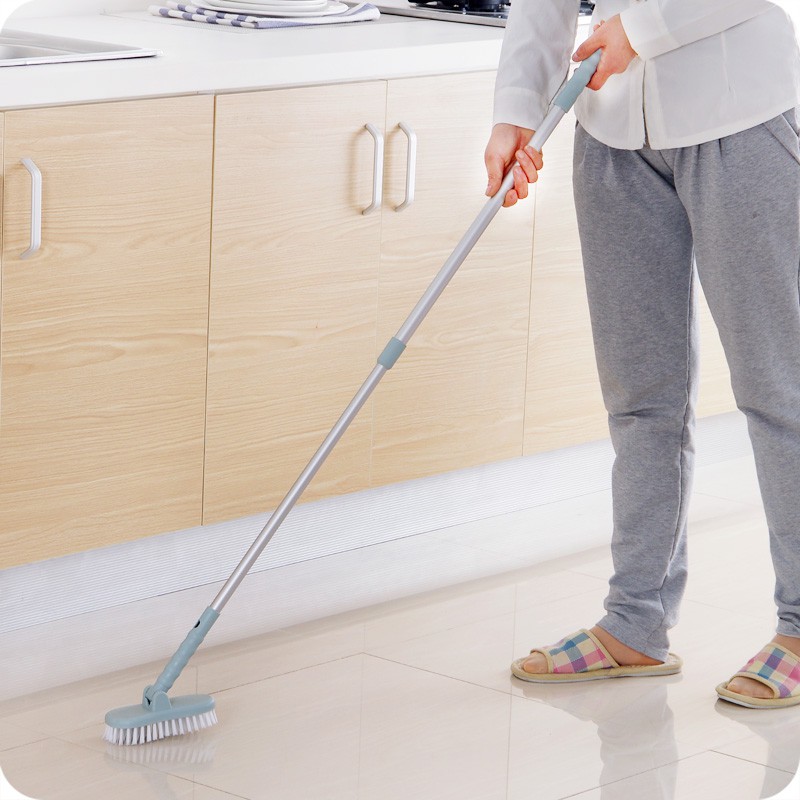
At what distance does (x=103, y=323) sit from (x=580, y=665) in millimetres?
840

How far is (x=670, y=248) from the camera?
6.97 ft

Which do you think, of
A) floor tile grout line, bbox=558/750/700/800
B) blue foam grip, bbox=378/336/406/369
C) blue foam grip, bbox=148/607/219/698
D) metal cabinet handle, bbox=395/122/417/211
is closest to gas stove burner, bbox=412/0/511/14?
metal cabinet handle, bbox=395/122/417/211

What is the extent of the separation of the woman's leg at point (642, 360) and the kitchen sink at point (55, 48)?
0.66 m

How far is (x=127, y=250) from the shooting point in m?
2.24

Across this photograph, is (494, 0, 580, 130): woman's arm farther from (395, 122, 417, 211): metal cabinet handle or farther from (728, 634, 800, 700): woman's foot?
(728, 634, 800, 700): woman's foot

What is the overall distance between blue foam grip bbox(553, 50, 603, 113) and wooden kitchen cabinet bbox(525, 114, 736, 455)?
786mm

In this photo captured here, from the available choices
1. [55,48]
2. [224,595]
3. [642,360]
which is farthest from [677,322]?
[55,48]

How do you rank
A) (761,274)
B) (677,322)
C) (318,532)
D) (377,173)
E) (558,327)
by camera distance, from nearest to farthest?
(761,274)
(677,322)
(377,173)
(318,532)
(558,327)

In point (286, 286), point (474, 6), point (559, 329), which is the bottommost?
point (559, 329)

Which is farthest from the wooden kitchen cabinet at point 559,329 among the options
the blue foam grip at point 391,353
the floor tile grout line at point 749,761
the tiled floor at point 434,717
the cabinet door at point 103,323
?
the floor tile grout line at point 749,761

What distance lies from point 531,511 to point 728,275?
3.40 feet

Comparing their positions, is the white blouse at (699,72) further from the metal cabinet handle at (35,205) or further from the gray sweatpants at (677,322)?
the metal cabinet handle at (35,205)

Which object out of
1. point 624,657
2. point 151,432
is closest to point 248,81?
point 151,432

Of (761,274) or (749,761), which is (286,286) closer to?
(761,274)
